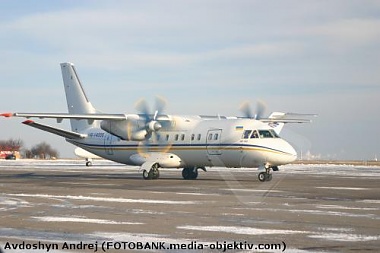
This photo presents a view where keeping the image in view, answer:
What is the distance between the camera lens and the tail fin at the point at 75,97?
140 feet

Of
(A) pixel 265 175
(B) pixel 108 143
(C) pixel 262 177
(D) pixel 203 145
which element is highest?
(B) pixel 108 143

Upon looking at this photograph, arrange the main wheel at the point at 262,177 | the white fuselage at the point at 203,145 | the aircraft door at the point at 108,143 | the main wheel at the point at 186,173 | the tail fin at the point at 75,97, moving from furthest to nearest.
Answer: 1. the tail fin at the point at 75,97
2. the aircraft door at the point at 108,143
3. the main wheel at the point at 186,173
4. the white fuselage at the point at 203,145
5. the main wheel at the point at 262,177

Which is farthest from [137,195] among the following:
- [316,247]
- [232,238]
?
[316,247]

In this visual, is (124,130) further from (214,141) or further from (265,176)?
(265,176)

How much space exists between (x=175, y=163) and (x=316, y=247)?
25466 millimetres

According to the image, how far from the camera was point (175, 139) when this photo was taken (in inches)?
1447

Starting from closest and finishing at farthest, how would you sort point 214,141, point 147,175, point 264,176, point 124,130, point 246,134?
point 264,176
point 246,134
point 214,141
point 147,175
point 124,130

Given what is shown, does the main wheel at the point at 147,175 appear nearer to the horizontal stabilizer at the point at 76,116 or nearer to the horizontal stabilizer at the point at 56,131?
the horizontal stabilizer at the point at 76,116

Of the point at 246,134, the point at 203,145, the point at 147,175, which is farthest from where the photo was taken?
the point at 147,175

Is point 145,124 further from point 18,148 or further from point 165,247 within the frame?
point 18,148

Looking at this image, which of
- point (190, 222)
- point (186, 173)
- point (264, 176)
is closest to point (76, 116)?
point (186, 173)

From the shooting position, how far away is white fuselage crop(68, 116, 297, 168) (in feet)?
104

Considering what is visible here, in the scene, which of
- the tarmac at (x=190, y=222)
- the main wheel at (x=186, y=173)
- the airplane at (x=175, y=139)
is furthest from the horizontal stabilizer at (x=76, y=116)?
the tarmac at (x=190, y=222)

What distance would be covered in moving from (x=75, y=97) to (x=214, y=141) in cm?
1327
